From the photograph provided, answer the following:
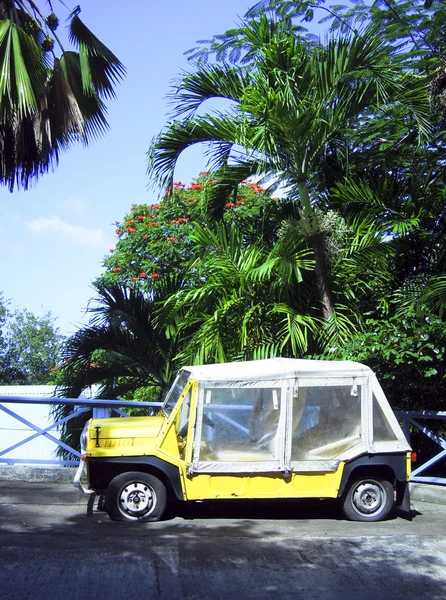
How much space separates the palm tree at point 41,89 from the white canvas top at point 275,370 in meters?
4.75

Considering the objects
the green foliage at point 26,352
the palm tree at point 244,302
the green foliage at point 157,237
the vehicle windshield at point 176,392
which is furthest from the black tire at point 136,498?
the green foliage at point 26,352

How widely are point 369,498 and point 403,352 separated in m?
1.95

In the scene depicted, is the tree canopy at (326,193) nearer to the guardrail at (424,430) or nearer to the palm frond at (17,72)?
the guardrail at (424,430)

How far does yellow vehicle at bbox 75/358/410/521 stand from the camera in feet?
24.4

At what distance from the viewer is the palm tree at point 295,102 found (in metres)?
9.98

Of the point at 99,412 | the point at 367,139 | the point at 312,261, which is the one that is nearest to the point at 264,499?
the point at 99,412

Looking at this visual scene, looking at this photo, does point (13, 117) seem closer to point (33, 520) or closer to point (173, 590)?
point (33, 520)

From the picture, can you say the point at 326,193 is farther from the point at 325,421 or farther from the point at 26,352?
the point at 26,352

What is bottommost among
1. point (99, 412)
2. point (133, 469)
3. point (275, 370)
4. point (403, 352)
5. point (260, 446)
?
point (133, 469)

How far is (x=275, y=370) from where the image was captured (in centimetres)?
765

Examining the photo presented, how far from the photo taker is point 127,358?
461 inches

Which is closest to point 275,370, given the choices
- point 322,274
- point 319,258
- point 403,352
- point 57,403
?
point 403,352

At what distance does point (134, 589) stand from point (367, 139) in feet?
25.3

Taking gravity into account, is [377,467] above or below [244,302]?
below
